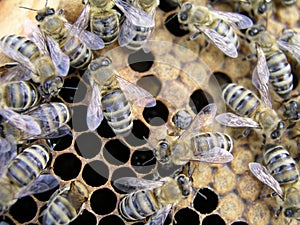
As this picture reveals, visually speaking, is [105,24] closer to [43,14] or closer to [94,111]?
[43,14]

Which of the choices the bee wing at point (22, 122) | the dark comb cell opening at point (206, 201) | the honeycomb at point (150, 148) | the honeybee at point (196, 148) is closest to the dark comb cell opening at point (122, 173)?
the honeycomb at point (150, 148)

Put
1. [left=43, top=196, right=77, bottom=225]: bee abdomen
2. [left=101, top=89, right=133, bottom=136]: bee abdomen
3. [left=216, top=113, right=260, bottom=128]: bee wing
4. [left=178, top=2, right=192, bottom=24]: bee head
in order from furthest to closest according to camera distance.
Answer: [left=178, top=2, right=192, bottom=24]: bee head → [left=216, top=113, right=260, bottom=128]: bee wing → [left=101, top=89, right=133, bottom=136]: bee abdomen → [left=43, top=196, right=77, bottom=225]: bee abdomen

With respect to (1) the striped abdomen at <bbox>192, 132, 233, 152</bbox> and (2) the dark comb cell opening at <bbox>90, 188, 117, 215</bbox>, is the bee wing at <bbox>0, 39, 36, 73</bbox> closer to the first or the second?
(2) the dark comb cell opening at <bbox>90, 188, 117, 215</bbox>

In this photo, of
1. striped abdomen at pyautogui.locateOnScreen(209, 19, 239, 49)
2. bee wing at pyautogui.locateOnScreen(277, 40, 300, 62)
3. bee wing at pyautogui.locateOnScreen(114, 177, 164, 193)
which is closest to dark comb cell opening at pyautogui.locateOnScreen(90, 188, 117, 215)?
bee wing at pyautogui.locateOnScreen(114, 177, 164, 193)

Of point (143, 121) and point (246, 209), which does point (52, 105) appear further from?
point (246, 209)

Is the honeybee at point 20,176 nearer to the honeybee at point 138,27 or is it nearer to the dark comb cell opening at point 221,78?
the honeybee at point 138,27

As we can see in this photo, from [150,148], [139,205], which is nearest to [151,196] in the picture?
[139,205]
